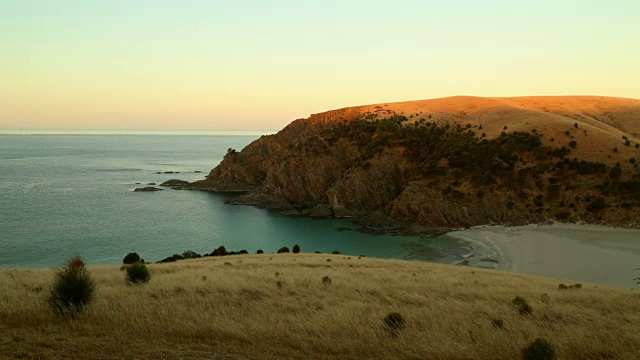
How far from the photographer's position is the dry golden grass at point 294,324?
8609 mm

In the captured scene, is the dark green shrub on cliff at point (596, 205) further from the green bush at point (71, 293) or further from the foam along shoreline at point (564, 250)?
the green bush at point (71, 293)

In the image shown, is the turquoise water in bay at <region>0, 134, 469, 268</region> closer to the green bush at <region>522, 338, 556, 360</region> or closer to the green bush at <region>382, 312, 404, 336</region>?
the green bush at <region>382, 312, 404, 336</region>

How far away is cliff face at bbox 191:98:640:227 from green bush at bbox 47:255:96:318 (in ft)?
197

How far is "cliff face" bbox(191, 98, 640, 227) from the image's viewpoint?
62469mm

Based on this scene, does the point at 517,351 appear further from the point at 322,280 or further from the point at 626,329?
the point at 322,280

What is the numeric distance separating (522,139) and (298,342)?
74633 millimetres

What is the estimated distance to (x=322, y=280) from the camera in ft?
57.6

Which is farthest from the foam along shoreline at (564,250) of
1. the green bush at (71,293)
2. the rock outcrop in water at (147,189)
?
the rock outcrop in water at (147,189)

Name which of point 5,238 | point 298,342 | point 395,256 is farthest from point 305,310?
point 5,238

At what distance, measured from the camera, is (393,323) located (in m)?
10.6

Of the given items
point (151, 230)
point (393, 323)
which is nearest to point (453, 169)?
point (151, 230)

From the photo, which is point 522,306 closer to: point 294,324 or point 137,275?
point 294,324

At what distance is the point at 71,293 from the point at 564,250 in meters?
50.0

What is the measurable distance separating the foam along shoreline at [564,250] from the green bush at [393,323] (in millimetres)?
32418
